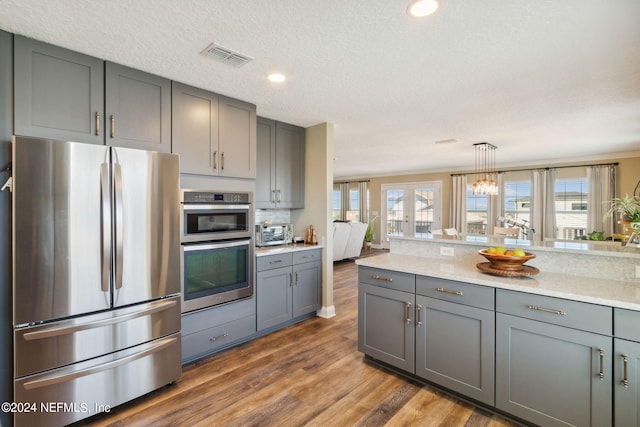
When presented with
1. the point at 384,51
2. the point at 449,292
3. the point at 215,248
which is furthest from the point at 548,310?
the point at 215,248

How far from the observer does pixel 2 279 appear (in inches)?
69.0

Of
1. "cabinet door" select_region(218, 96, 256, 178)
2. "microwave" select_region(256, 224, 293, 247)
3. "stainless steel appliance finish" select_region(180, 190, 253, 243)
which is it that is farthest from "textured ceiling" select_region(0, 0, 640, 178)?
"microwave" select_region(256, 224, 293, 247)

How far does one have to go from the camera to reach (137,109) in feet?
7.52

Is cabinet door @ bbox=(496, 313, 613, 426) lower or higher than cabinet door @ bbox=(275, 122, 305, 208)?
lower

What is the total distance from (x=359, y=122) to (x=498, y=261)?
7.48 ft

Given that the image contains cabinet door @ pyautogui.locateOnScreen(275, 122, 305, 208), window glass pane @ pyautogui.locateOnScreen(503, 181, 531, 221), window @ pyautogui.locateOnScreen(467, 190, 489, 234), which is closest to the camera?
cabinet door @ pyautogui.locateOnScreen(275, 122, 305, 208)

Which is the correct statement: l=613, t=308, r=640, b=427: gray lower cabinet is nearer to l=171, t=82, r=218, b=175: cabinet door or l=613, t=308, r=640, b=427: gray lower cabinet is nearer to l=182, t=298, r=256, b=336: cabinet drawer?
l=182, t=298, r=256, b=336: cabinet drawer

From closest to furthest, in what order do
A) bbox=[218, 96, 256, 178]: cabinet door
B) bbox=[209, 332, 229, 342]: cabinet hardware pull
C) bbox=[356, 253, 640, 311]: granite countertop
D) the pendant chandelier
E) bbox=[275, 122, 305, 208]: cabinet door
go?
bbox=[356, 253, 640, 311]: granite countertop, bbox=[209, 332, 229, 342]: cabinet hardware pull, bbox=[218, 96, 256, 178]: cabinet door, bbox=[275, 122, 305, 208]: cabinet door, the pendant chandelier

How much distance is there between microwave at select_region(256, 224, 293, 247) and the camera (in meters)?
3.46

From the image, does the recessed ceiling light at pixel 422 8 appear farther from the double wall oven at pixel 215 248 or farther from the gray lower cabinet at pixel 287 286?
the gray lower cabinet at pixel 287 286

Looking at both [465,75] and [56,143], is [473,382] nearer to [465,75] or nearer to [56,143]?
[465,75]

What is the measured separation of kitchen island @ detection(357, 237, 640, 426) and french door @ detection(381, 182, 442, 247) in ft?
20.2

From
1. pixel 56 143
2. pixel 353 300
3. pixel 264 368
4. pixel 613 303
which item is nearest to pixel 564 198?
pixel 353 300

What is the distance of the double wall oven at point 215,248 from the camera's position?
2.50 meters
